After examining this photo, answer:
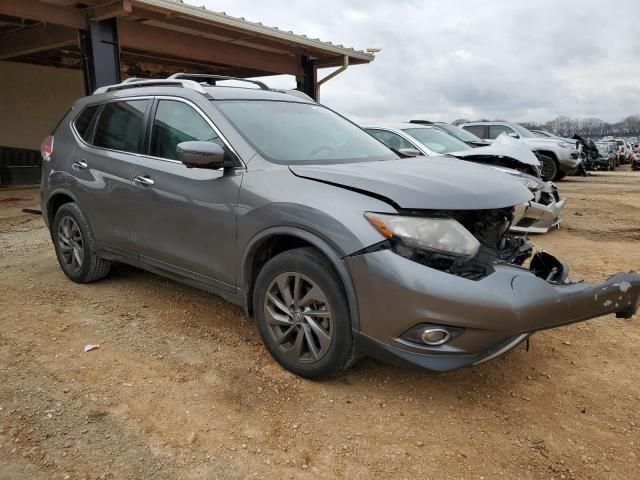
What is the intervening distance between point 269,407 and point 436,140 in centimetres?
643

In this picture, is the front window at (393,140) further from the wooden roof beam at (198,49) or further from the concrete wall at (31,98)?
the concrete wall at (31,98)

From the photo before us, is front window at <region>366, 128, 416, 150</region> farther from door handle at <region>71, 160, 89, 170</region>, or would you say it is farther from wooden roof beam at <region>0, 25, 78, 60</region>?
wooden roof beam at <region>0, 25, 78, 60</region>

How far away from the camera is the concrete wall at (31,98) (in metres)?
13.5

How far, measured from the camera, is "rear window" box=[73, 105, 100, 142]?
4.47 metres

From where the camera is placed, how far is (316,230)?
2.73m

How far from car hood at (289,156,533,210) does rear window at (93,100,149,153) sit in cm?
157

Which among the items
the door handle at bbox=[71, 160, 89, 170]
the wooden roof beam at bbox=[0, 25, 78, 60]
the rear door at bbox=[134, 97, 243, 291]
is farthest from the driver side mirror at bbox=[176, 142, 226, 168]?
the wooden roof beam at bbox=[0, 25, 78, 60]

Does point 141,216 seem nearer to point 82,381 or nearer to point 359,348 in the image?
point 82,381

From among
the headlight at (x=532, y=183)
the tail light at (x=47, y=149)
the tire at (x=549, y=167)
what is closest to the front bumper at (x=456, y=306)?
the tail light at (x=47, y=149)

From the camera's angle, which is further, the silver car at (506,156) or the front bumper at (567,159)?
the front bumper at (567,159)

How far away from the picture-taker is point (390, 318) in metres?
2.53

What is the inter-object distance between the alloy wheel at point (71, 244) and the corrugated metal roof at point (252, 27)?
511 cm

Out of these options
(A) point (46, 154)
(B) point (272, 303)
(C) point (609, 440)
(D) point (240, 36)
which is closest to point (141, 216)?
(B) point (272, 303)

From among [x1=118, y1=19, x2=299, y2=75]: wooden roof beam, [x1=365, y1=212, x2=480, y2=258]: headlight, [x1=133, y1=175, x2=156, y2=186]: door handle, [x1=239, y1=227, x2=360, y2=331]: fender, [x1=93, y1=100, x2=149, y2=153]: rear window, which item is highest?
[x1=118, y1=19, x2=299, y2=75]: wooden roof beam
